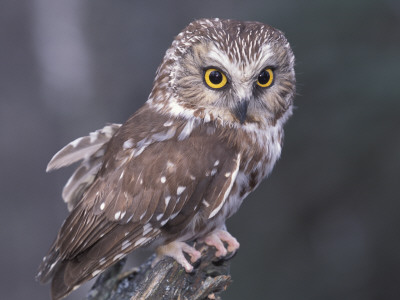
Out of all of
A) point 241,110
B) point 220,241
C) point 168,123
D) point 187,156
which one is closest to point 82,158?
point 168,123

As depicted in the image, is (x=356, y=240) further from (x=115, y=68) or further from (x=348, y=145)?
(x=115, y=68)

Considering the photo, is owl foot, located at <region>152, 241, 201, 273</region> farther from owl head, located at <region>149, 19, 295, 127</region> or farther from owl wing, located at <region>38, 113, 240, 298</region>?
owl head, located at <region>149, 19, 295, 127</region>

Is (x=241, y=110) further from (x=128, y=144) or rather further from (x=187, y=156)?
(x=128, y=144)

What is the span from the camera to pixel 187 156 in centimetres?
272

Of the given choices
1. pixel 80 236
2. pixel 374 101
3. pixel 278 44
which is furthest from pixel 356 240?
pixel 80 236

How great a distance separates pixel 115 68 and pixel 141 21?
56cm

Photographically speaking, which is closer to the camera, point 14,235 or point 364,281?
point 364,281

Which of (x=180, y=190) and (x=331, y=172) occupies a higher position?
(x=180, y=190)

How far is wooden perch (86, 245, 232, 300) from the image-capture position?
99.3 inches

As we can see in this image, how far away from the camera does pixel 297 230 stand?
14.6 feet

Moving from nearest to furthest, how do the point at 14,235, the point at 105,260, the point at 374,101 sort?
the point at 105,260
the point at 374,101
the point at 14,235

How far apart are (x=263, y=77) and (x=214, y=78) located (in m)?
0.25

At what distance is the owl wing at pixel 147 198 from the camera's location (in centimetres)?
272

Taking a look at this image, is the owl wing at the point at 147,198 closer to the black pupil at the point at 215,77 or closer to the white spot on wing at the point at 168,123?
the white spot on wing at the point at 168,123
